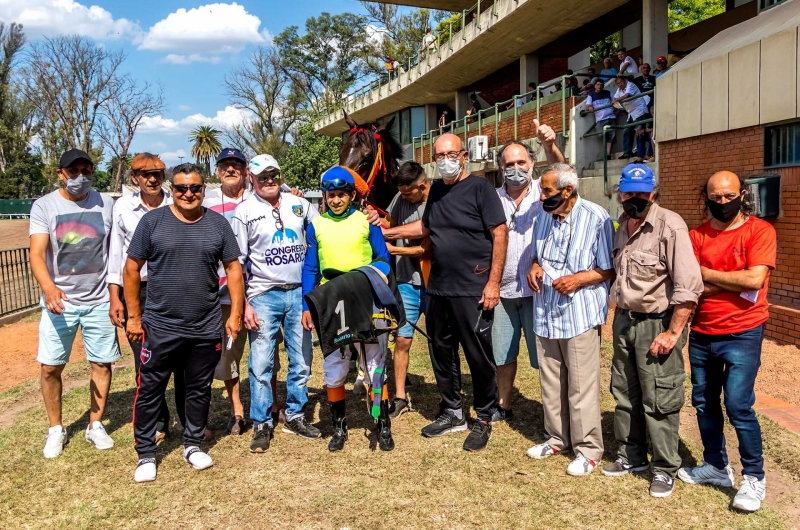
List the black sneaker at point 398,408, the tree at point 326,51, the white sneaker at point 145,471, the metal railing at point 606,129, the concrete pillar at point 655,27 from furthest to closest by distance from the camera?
the tree at point 326,51, the concrete pillar at point 655,27, the metal railing at point 606,129, the black sneaker at point 398,408, the white sneaker at point 145,471

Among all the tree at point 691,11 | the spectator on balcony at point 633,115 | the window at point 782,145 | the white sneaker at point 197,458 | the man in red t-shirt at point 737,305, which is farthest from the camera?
the tree at point 691,11

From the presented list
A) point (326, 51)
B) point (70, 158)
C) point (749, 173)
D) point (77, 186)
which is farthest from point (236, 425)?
point (326, 51)

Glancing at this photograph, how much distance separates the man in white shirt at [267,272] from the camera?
4285 millimetres

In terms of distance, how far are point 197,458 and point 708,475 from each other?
10.4 feet

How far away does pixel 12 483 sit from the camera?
382 centimetres

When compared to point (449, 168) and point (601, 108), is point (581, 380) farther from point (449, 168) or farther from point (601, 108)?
point (601, 108)

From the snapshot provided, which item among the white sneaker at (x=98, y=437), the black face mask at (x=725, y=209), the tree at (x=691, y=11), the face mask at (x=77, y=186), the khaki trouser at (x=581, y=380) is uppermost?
the tree at (x=691, y=11)

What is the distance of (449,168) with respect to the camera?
4.21 metres

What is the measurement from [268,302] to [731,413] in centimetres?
297

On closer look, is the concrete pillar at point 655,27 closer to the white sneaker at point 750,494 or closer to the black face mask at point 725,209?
the black face mask at point 725,209

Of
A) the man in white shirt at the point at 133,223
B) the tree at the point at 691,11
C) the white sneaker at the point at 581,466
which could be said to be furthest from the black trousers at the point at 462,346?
the tree at the point at 691,11

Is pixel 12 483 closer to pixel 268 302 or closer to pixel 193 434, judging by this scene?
pixel 193 434

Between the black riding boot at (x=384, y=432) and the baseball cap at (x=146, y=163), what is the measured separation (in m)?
2.35

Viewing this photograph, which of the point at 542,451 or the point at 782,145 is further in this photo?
the point at 782,145
